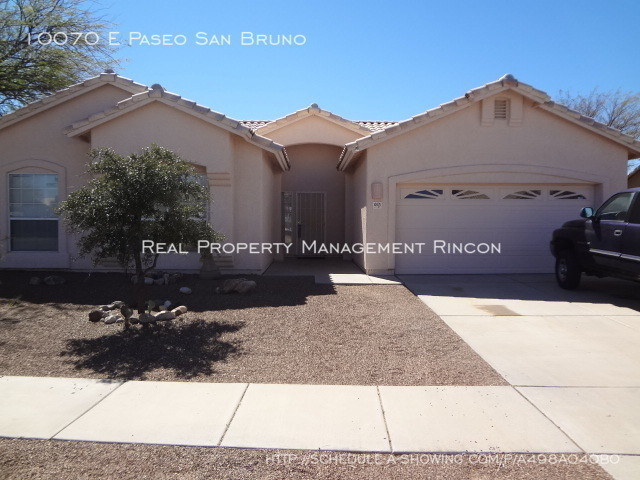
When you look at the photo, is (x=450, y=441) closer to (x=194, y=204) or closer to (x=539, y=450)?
(x=539, y=450)

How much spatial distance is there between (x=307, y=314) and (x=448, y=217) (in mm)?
5389

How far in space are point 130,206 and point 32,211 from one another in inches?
261

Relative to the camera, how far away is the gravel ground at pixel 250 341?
5.20m

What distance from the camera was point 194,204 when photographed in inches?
289

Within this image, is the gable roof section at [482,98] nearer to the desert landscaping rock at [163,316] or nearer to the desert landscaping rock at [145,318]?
the desert landscaping rock at [163,316]

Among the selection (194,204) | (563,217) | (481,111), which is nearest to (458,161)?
(481,111)

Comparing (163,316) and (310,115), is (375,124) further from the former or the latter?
(163,316)

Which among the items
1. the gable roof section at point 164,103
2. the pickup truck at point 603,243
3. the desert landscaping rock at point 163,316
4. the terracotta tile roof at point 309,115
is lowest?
the desert landscaping rock at point 163,316

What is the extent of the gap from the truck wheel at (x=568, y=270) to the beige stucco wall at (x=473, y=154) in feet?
7.75

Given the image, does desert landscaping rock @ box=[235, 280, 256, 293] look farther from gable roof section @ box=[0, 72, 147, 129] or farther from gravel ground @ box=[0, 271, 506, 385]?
gable roof section @ box=[0, 72, 147, 129]

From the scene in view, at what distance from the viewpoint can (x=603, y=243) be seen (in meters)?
8.60

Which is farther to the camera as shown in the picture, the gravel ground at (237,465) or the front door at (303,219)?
the front door at (303,219)

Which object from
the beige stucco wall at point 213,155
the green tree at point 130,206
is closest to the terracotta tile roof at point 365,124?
the beige stucco wall at point 213,155

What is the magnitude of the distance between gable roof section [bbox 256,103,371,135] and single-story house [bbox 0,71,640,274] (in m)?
3.55
